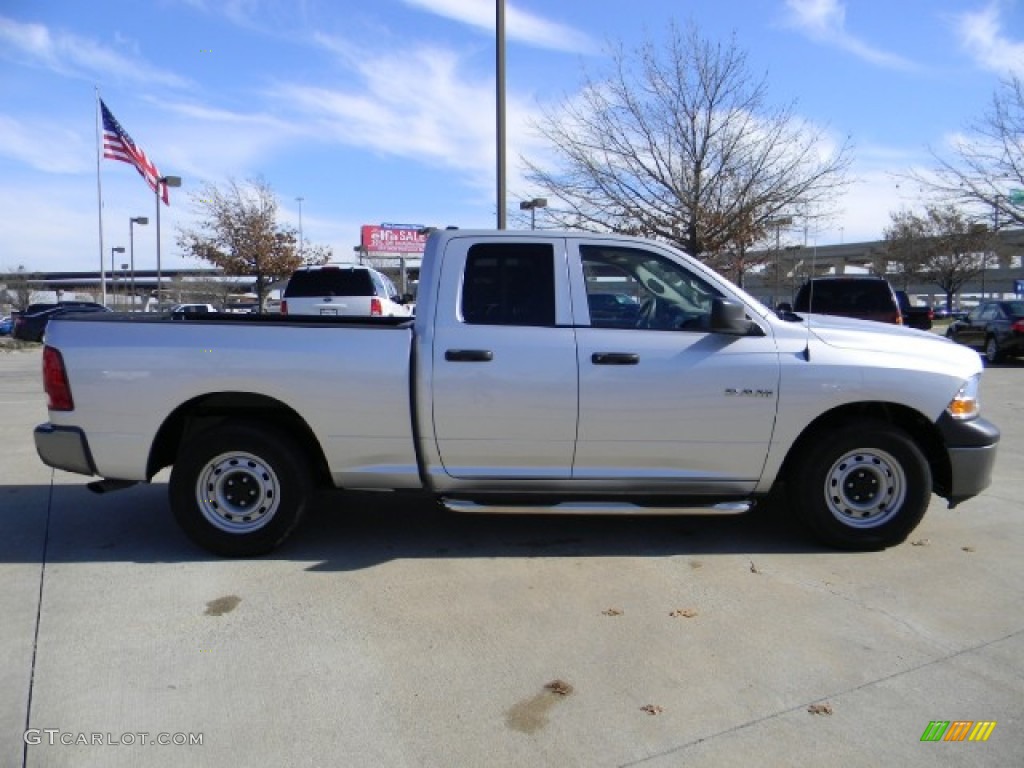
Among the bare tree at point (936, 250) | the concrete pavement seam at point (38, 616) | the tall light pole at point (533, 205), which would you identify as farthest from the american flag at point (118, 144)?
the bare tree at point (936, 250)

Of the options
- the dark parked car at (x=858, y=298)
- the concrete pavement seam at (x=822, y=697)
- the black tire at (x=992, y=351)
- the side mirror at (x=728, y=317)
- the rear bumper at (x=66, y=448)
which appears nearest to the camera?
the concrete pavement seam at (x=822, y=697)

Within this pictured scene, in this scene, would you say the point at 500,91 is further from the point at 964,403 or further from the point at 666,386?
the point at 964,403

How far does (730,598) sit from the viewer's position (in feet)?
13.8

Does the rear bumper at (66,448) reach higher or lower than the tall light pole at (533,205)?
lower

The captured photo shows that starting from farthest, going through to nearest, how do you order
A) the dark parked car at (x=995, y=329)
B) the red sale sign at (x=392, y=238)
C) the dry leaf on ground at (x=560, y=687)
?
the red sale sign at (x=392, y=238)
the dark parked car at (x=995, y=329)
the dry leaf on ground at (x=560, y=687)

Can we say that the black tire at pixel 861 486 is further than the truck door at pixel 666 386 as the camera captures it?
Yes

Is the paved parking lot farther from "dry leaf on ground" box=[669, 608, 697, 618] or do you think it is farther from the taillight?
the taillight

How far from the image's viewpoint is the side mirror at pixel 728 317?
444 cm

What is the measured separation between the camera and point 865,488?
4828 millimetres

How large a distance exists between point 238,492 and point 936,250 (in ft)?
167

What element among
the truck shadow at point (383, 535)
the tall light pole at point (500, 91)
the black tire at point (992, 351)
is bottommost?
the truck shadow at point (383, 535)

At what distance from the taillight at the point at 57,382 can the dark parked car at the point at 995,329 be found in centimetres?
1920

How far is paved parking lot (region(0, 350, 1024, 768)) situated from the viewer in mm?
2918

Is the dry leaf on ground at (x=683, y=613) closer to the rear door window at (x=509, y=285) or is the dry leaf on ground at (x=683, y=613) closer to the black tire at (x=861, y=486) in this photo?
the black tire at (x=861, y=486)
